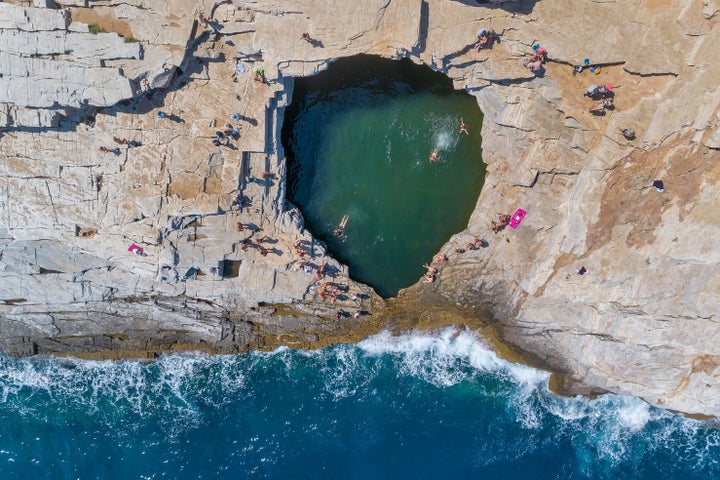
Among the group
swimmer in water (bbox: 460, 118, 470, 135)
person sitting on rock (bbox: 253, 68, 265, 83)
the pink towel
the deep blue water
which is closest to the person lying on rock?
swimmer in water (bbox: 460, 118, 470, 135)

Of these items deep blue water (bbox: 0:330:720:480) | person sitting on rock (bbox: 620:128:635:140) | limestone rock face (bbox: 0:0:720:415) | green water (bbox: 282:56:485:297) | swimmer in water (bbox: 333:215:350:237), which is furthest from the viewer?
swimmer in water (bbox: 333:215:350:237)

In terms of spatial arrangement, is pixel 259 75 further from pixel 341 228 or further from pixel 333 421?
pixel 333 421

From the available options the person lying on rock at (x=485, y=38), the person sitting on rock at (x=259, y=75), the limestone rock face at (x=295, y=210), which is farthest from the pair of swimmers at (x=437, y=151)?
the person sitting on rock at (x=259, y=75)

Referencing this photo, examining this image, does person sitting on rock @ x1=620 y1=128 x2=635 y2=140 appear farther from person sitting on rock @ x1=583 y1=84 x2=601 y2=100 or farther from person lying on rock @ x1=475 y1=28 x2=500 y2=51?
person lying on rock @ x1=475 y1=28 x2=500 y2=51

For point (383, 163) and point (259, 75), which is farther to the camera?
point (383, 163)

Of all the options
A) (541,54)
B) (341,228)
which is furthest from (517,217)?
(341,228)

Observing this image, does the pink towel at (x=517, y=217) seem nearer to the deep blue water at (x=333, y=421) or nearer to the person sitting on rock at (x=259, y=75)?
the deep blue water at (x=333, y=421)

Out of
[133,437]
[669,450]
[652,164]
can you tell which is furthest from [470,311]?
[133,437]
